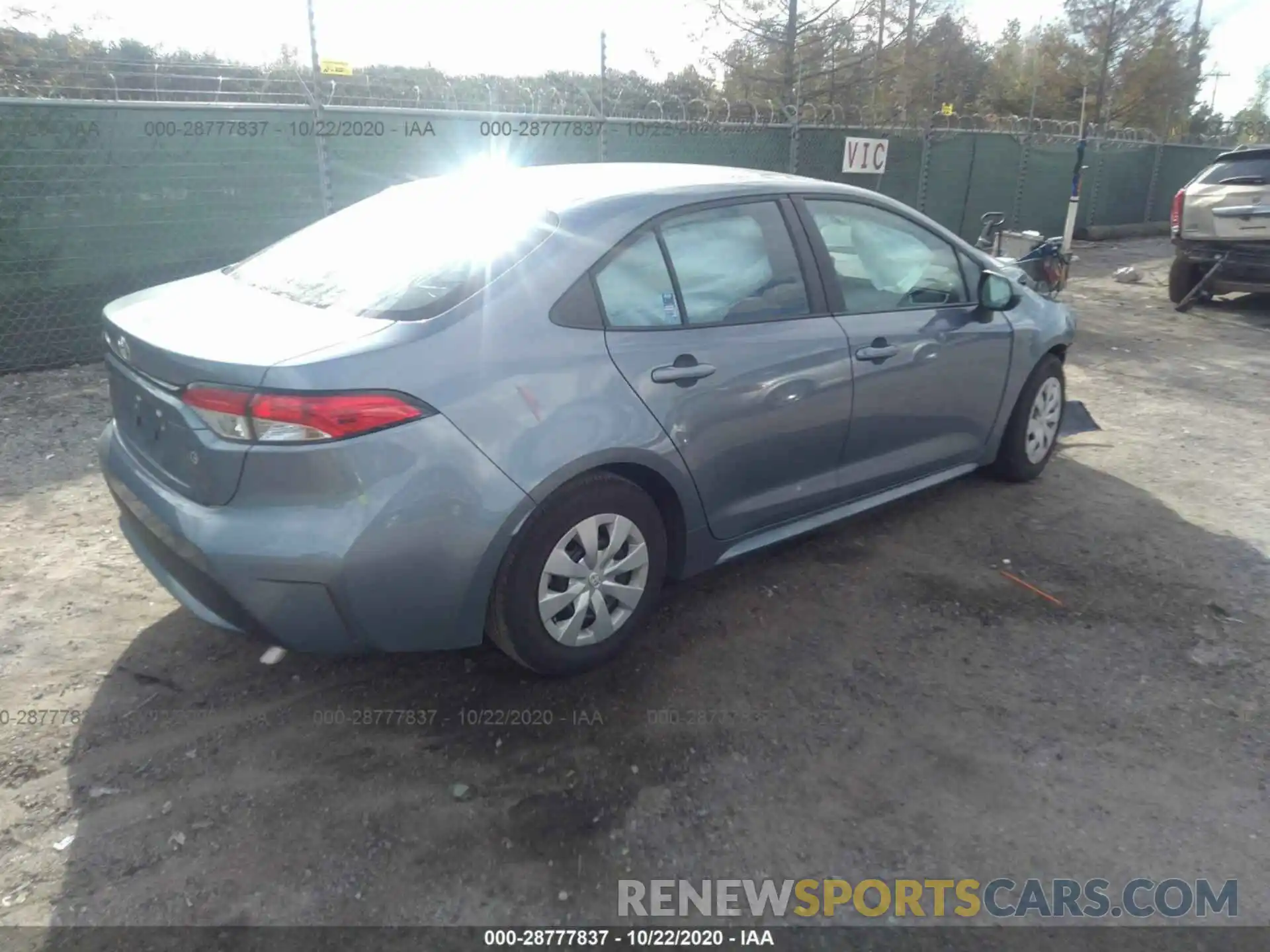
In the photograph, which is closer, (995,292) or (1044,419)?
(995,292)

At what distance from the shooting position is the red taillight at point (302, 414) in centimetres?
258

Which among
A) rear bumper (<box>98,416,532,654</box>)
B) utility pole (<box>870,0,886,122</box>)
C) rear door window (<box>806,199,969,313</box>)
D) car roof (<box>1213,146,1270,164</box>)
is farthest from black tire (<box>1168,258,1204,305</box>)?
rear bumper (<box>98,416,532,654</box>)

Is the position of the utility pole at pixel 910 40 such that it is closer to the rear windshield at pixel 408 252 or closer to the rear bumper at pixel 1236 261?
the rear bumper at pixel 1236 261

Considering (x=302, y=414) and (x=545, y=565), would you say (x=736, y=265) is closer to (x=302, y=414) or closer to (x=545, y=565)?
(x=545, y=565)

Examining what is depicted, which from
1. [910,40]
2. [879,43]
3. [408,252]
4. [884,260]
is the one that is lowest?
[884,260]

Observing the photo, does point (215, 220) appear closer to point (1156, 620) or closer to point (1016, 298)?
point (1016, 298)

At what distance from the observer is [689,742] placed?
3.00m

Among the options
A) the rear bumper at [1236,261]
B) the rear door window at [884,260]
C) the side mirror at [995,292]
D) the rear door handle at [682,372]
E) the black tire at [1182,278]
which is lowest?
the black tire at [1182,278]

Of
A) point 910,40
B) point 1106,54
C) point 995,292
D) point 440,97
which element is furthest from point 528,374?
point 1106,54

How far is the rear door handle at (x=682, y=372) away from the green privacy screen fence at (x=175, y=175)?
18.4 ft

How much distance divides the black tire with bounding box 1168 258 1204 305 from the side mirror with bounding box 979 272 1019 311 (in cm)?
797

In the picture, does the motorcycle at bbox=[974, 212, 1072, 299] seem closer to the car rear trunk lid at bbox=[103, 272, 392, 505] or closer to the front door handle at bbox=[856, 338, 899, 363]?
the front door handle at bbox=[856, 338, 899, 363]

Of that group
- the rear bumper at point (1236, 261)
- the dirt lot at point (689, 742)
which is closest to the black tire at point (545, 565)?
the dirt lot at point (689, 742)

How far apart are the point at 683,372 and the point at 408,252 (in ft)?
3.31
